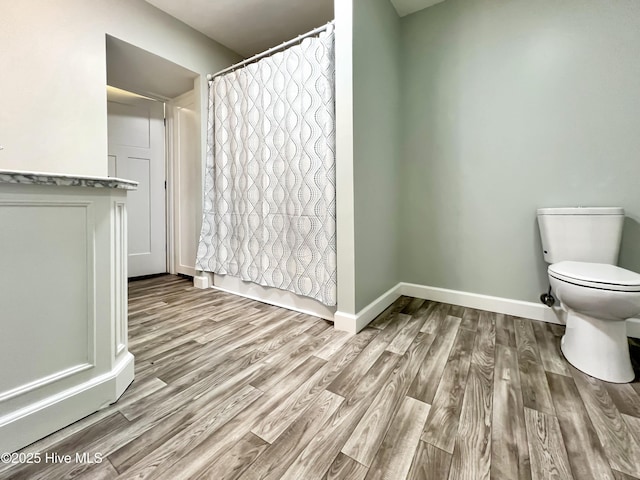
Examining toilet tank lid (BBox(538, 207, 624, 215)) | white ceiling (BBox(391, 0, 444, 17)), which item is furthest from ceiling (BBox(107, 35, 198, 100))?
toilet tank lid (BBox(538, 207, 624, 215))

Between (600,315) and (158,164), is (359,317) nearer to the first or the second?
(600,315)

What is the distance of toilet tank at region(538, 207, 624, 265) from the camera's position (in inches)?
57.6

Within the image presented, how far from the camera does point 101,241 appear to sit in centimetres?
98

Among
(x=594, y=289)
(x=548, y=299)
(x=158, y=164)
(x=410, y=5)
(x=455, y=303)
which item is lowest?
(x=455, y=303)

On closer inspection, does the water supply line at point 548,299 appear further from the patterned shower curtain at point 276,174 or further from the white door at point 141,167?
the white door at point 141,167

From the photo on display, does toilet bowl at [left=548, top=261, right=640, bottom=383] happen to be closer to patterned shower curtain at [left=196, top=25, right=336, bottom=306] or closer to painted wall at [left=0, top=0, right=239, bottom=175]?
patterned shower curtain at [left=196, top=25, right=336, bottom=306]

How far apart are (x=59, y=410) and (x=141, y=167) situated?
2.74 m

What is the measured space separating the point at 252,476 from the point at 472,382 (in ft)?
3.14

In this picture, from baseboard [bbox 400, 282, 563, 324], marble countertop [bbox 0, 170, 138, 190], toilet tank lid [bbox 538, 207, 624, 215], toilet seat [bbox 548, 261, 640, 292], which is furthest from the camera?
baseboard [bbox 400, 282, 563, 324]

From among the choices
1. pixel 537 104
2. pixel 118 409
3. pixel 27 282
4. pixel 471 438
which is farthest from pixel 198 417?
pixel 537 104

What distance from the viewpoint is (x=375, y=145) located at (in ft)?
6.01

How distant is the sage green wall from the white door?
2.57 metres

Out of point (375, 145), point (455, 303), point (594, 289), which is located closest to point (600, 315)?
point (594, 289)

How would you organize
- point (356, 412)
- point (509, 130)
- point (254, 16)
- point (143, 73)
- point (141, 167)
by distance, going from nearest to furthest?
point (356, 412) < point (509, 130) < point (254, 16) < point (143, 73) < point (141, 167)
